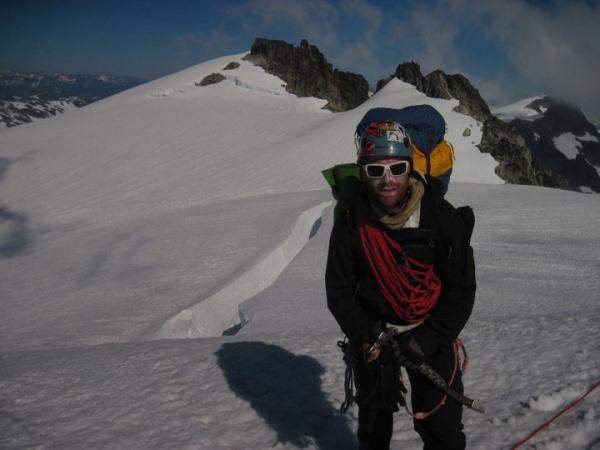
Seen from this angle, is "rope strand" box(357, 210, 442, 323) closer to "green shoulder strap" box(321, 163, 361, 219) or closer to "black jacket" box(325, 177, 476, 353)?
"black jacket" box(325, 177, 476, 353)

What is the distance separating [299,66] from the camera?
153 feet

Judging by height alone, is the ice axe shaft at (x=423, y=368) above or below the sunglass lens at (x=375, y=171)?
below

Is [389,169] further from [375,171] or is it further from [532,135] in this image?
[532,135]

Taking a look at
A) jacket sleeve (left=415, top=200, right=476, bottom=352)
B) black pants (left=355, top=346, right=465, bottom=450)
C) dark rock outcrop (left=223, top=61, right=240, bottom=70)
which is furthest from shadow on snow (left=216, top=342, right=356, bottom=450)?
dark rock outcrop (left=223, top=61, right=240, bottom=70)

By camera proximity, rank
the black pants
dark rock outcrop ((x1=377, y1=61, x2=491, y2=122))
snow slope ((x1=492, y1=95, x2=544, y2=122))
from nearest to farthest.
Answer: the black pants < dark rock outcrop ((x1=377, y1=61, x2=491, y2=122)) < snow slope ((x1=492, y1=95, x2=544, y2=122))

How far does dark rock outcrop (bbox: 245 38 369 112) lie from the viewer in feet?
147

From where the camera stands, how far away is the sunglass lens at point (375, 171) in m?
2.44

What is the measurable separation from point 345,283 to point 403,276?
0.35 meters

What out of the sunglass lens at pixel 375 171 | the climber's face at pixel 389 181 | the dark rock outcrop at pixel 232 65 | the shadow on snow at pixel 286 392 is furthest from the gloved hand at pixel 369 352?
the dark rock outcrop at pixel 232 65

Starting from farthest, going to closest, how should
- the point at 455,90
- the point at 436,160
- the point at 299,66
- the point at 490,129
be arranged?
the point at 299,66 < the point at 455,90 < the point at 490,129 < the point at 436,160

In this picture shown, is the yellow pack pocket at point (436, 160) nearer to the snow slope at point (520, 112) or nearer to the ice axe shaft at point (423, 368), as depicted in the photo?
the ice axe shaft at point (423, 368)

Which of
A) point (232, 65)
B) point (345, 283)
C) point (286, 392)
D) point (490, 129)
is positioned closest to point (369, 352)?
point (345, 283)

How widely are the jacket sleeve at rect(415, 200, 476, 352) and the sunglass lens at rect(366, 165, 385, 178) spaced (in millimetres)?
386

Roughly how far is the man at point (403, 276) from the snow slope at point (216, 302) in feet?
3.16
